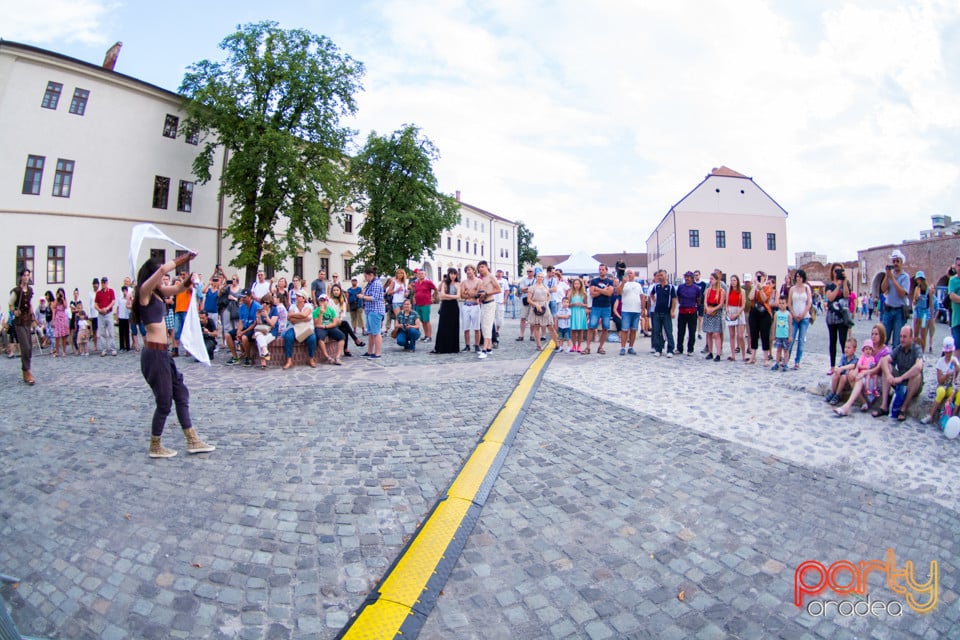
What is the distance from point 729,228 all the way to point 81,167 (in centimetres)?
5066

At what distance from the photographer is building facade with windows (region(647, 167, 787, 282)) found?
50.0 metres

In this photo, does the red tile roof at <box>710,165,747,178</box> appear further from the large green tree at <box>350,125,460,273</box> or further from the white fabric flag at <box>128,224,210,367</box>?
the white fabric flag at <box>128,224,210,367</box>

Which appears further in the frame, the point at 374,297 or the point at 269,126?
the point at 269,126

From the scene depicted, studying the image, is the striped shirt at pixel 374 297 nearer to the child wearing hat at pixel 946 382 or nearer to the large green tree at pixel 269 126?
the child wearing hat at pixel 946 382

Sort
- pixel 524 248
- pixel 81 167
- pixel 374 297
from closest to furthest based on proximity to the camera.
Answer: pixel 374 297 < pixel 81 167 < pixel 524 248

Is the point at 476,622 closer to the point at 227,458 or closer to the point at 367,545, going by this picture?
the point at 367,545

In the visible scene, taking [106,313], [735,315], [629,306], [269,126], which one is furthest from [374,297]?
[269,126]

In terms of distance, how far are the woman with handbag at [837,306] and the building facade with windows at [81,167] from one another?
1317 inches

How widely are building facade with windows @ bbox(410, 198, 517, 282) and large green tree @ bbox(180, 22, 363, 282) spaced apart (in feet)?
102

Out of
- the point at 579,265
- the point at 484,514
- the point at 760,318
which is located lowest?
the point at 484,514

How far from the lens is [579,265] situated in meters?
34.9

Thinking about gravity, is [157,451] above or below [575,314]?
below

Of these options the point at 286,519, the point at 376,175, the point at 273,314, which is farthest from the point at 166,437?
the point at 376,175

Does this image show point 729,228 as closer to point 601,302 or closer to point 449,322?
point 601,302
